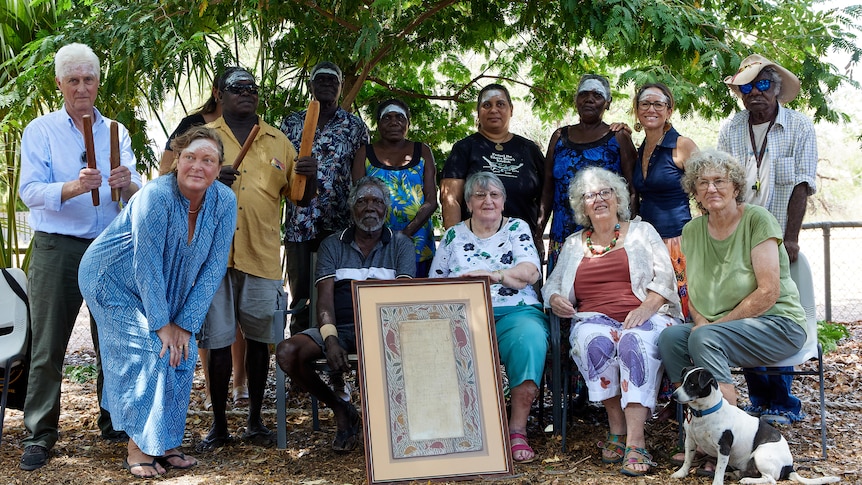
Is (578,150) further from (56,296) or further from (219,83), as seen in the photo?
(56,296)

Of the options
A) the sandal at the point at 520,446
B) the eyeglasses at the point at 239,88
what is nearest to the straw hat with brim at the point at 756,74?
the sandal at the point at 520,446

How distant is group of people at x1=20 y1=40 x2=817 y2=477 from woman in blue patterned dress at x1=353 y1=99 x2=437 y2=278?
0.01m

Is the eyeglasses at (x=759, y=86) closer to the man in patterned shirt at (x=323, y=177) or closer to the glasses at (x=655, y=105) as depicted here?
the glasses at (x=655, y=105)


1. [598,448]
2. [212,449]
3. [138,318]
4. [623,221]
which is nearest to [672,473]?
[598,448]

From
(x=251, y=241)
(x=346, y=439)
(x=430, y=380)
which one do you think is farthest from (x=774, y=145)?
(x=251, y=241)

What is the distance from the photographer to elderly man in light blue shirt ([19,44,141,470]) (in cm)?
426

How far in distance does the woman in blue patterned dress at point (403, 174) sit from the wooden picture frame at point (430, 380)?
2.77 ft

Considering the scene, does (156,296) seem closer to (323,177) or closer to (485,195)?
(323,177)

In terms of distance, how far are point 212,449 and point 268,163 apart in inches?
62.9

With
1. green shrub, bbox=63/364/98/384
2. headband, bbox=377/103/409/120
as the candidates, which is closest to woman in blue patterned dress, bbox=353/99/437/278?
headband, bbox=377/103/409/120

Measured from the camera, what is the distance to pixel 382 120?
5090mm

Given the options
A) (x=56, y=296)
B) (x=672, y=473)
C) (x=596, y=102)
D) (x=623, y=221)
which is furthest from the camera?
(x=596, y=102)

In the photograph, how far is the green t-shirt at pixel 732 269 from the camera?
13.6ft

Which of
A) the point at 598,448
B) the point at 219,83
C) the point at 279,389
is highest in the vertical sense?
the point at 219,83
